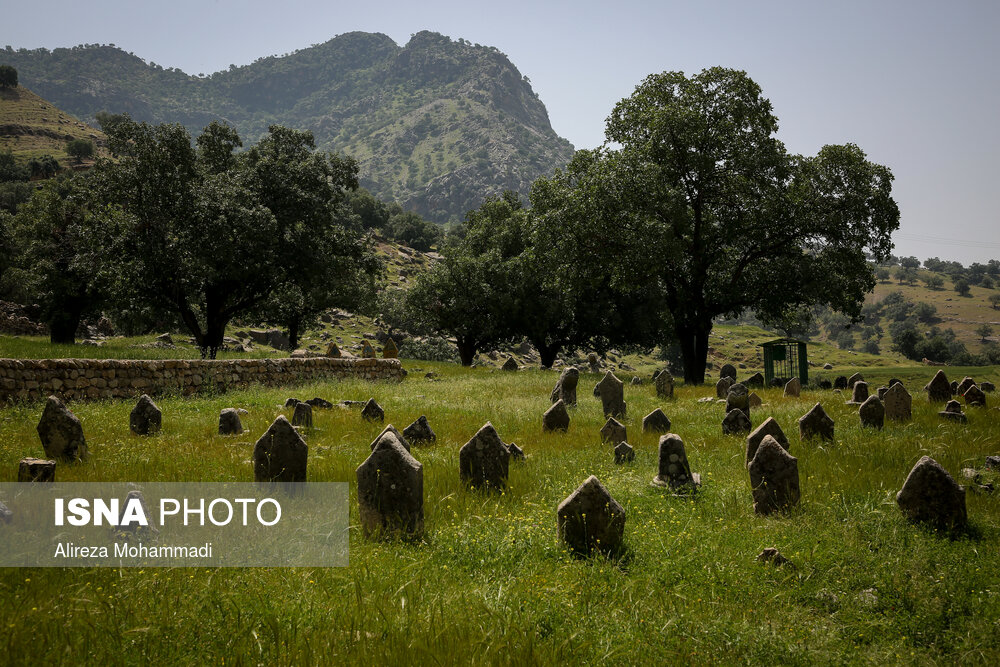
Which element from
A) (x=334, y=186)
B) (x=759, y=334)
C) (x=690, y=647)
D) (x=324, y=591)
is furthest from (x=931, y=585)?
(x=759, y=334)

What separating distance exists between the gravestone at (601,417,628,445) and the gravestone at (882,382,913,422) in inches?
268

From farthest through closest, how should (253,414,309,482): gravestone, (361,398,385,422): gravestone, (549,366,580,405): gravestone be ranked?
(549,366,580,405): gravestone < (361,398,385,422): gravestone < (253,414,309,482): gravestone

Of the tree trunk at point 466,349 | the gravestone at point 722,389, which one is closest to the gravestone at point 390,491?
the gravestone at point 722,389

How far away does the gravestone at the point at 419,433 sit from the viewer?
10.8 metres

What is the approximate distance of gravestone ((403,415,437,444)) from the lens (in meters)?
10.8

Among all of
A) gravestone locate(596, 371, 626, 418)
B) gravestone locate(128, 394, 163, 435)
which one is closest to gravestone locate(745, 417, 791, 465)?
gravestone locate(596, 371, 626, 418)

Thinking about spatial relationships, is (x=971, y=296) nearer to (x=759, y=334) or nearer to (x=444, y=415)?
(x=759, y=334)

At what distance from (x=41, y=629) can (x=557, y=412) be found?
9801 mm

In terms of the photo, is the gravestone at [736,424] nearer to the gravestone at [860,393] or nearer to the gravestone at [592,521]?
the gravestone at [860,393]

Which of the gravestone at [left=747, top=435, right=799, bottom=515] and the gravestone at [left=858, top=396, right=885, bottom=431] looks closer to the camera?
the gravestone at [left=747, top=435, right=799, bottom=515]

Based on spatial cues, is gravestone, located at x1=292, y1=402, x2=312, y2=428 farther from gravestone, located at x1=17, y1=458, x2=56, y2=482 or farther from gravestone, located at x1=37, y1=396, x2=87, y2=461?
gravestone, located at x1=17, y1=458, x2=56, y2=482

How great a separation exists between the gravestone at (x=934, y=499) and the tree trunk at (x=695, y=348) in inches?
834

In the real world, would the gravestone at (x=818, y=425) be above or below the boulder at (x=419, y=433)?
above

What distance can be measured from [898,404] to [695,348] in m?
16.1
